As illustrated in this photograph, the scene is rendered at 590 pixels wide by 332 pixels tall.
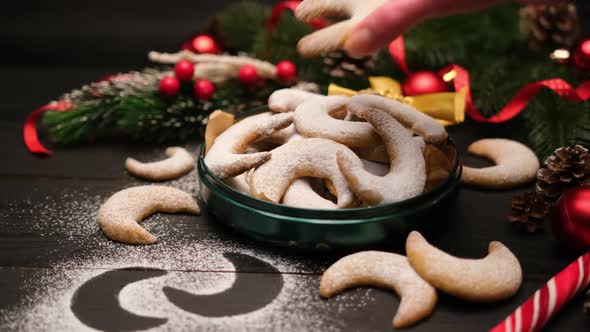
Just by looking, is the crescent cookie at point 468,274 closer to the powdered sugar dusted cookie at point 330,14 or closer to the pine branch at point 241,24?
the powdered sugar dusted cookie at point 330,14

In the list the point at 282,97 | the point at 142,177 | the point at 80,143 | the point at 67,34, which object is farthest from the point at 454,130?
the point at 67,34

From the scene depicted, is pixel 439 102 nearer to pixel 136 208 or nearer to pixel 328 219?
pixel 328 219

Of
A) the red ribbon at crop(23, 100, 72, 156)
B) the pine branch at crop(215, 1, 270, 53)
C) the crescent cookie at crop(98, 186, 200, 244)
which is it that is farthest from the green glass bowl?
the pine branch at crop(215, 1, 270, 53)

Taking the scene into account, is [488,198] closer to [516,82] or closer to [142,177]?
[516,82]

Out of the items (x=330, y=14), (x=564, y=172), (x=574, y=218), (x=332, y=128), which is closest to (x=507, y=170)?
(x=564, y=172)

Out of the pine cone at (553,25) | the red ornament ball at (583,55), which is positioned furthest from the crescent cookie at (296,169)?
the pine cone at (553,25)

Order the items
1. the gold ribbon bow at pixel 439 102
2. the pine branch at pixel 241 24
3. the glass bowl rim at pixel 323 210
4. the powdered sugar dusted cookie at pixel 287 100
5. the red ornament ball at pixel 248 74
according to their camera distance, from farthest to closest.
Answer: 1. the pine branch at pixel 241 24
2. the red ornament ball at pixel 248 74
3. the gold ribbon bow at pixel 439 102
4. the powdered sugar dusted cookie at pixel 287 100
5. the glass bowl rim at pixel 323 210
